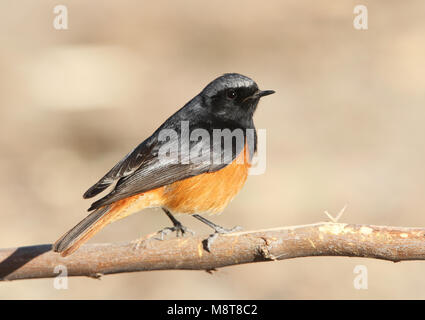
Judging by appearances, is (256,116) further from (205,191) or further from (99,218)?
(99,218)

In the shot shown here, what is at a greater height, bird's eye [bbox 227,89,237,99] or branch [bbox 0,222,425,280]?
bird's eye [bbox 227,89,237,99]

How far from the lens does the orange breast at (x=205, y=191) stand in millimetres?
5207

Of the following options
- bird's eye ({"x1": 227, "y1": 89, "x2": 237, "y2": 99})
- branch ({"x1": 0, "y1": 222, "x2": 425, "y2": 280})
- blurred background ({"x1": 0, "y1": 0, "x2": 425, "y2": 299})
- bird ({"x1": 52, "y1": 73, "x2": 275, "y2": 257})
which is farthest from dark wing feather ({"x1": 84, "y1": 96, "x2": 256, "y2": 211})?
blurred background ({"x1": 0, "y1": 0, "x2": 425, "y2": 299})

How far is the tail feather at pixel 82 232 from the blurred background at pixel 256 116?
245 cm

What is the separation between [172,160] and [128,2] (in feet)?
35.1

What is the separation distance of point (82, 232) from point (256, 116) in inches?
288

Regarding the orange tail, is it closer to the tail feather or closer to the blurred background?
the tail feather

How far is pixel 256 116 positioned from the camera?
11492 millimetres

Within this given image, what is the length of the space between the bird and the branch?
1.05 ft

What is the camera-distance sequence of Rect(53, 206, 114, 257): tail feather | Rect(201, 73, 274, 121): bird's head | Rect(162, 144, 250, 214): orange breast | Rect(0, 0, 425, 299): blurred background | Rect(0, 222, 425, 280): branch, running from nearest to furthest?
Rect(0, 222, 425, 280): branch < Rect(53, 206, 114, 257): tail feather < Rect(162, 144, 250, 214): orange breast < Rect(201, 73, 274, 121): bird's head < Rect(0, 0, 425, 299): blurred background

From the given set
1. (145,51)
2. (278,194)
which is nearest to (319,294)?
(278,194)

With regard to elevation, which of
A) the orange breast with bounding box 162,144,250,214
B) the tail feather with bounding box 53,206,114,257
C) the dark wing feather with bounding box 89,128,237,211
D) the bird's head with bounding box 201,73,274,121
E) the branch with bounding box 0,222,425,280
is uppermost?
the bird's head with bounding box 201,73,274,121

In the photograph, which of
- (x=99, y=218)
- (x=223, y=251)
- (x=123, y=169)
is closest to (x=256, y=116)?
(x=123, y=169)

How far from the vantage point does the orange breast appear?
5.21 metres
